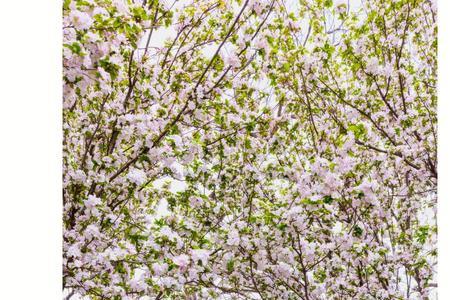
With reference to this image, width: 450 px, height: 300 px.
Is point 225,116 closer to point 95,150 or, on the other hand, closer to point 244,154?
point 244,154

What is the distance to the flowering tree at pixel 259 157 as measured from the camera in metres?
2.84

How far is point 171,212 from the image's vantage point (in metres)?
3.20

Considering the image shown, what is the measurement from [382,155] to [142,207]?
5.47 ft
